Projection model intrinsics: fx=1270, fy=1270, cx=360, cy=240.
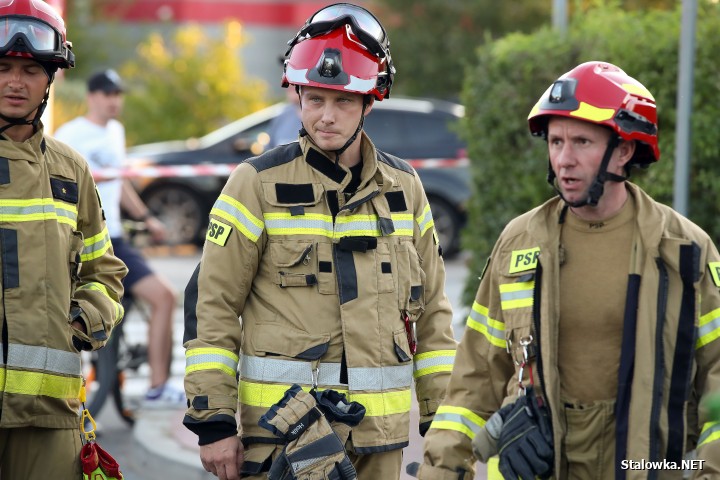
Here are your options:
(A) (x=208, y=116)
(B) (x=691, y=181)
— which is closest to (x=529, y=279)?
(B) (x=691, y=181)

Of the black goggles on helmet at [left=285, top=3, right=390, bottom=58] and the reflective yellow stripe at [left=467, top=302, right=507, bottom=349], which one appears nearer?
the reflective yellow stripe at [left=467, top=302, right=507, bottom=349]

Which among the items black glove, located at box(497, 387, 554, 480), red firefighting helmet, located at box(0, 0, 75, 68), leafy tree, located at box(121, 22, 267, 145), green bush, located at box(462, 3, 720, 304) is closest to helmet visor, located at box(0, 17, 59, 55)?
red firefighting helmet, located at box(0, 0, 75, 68)

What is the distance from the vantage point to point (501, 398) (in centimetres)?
392

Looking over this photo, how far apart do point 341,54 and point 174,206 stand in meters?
13.9

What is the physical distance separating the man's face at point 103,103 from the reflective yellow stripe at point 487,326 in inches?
216

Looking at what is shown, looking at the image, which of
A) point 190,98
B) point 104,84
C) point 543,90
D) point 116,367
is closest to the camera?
point 116,367

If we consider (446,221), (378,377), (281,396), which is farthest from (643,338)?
(446,221)

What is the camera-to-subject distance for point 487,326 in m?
3.91

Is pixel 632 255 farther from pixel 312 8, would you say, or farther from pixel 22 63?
pixel 312 8

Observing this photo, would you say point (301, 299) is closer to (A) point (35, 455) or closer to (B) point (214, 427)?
(B) point (214, 427)

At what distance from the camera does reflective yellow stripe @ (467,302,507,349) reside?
12.7ft

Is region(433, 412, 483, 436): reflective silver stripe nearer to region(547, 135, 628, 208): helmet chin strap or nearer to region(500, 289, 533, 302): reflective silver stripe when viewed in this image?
region(500, 289, 533, 302): reflective silver stripe

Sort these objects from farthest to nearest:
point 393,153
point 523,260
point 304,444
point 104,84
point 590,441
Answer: point 393,153 < point 104,84 < point 304,444 < point 523,260 < point 590,441

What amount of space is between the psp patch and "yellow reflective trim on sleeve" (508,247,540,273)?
3.25 ft
